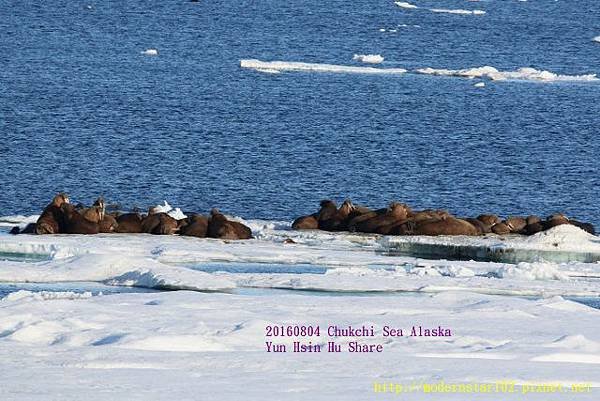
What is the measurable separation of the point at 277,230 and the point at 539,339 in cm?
1185

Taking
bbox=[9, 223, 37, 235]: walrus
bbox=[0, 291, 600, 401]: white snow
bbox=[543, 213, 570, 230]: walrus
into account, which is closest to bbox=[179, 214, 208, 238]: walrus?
bbox=[9, 223, 37, 235]: walrus

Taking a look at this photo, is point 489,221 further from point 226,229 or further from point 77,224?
point 77,224

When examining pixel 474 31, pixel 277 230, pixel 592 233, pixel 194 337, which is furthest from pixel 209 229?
pixel 474 31

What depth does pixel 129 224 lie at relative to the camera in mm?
25312

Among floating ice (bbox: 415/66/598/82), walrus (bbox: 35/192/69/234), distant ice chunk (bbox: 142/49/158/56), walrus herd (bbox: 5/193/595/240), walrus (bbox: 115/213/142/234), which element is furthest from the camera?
distant ice chunk (bbox: 142/49/158/56)

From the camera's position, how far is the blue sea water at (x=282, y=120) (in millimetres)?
34281

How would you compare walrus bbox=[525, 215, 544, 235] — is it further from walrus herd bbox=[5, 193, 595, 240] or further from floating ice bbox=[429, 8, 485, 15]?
floating ice bbox=[429, 8, 485, 15]

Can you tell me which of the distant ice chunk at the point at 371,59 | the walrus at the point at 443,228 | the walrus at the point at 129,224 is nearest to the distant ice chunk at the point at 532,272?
the walrus at the point at 443,228

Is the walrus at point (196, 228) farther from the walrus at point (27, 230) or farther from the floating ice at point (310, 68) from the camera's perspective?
the floating ice at point (310, 68)

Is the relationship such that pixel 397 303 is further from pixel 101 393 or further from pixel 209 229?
pixel 209 229

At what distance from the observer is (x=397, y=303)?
56.2 feet

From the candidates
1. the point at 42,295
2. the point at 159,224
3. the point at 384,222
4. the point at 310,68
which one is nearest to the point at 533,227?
the point at 384,222

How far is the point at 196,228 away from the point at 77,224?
1.91 meters

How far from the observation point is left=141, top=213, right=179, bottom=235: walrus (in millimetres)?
25062
